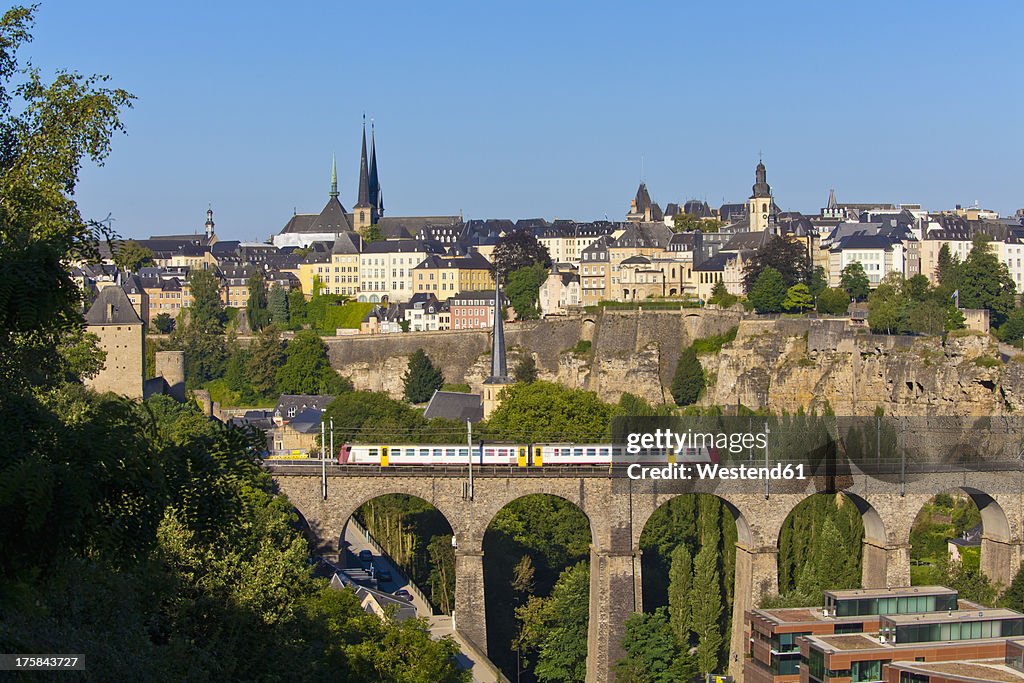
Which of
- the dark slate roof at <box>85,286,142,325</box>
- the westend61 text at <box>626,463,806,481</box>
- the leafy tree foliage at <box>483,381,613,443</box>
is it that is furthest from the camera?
the dark slate roof at <box>85,286,142,325</box>

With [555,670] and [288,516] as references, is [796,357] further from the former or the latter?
[288,516]

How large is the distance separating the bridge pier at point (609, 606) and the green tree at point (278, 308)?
72.4m

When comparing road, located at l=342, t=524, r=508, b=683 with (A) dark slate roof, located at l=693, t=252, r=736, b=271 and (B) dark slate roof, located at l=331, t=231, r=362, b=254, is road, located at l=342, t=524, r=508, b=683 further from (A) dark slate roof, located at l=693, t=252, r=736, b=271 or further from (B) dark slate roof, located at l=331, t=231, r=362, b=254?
(B) dark slate roof, located at l=331, t=231, r=362, b=254

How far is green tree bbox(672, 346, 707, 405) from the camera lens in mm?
86062

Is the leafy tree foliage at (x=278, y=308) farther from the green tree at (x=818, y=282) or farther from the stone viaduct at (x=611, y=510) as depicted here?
the stone viaduct at (x=611, y=510)

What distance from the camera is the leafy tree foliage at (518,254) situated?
116125mm

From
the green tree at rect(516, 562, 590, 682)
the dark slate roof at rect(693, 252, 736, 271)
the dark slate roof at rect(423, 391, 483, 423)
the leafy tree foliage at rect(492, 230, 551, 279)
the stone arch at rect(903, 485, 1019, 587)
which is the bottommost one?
the green tree at rect(516, 562, 590, 682)

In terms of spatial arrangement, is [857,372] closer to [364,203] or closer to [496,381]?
[496,381]

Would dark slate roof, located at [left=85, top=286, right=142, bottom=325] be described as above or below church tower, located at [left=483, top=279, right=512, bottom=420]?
above

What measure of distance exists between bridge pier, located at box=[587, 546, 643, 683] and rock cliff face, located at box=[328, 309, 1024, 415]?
32.6 m

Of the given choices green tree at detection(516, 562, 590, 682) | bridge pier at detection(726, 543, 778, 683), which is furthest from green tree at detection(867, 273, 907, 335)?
bridge pier at detection(726, 543, 778, 683)

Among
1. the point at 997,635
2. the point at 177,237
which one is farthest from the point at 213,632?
the point at 177,237

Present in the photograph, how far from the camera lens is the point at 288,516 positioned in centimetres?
3978

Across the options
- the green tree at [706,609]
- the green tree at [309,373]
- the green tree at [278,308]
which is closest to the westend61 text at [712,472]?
the green tree at [706,609]
